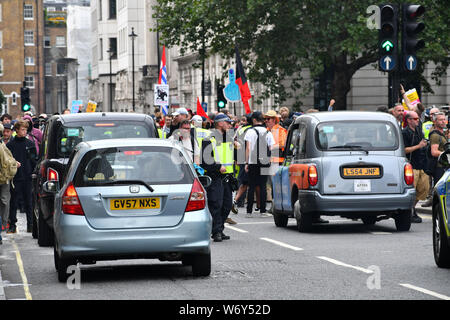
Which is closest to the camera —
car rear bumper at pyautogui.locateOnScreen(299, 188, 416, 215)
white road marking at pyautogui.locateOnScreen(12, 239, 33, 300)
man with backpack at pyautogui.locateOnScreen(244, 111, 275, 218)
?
white road marking at pyautogui.locateOnScreen(12, 239, 33, 300)

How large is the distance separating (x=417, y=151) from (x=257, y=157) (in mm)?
3728

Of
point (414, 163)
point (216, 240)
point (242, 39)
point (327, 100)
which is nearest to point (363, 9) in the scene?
point (242, 39)

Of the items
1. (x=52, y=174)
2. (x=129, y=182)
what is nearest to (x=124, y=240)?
(x=129, y=182)

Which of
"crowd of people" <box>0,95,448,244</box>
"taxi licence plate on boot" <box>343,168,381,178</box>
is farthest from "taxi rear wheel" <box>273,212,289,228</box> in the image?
"taxi licence plate on boot" <box>343,168,381,178</box>

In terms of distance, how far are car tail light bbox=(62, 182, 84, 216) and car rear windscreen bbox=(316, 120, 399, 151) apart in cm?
647

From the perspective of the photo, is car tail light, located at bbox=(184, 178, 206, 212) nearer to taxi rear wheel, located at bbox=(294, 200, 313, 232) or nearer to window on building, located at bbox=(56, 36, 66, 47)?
taxi rear wheel, located at bbox=(294, 200, 313, 232)

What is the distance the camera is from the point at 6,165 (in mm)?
16859

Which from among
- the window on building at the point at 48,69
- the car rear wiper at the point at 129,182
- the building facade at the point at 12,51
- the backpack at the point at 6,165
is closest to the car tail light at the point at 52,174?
the backpack at the point at 6,165

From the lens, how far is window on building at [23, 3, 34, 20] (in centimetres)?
14262

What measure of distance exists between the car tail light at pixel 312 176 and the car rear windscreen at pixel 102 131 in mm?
3185

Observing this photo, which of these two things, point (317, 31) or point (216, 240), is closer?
point (216, 240)
